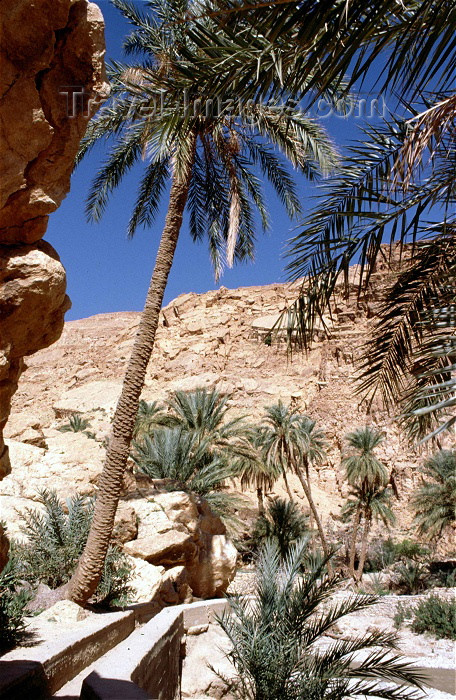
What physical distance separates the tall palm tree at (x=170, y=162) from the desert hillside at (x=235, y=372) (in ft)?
56.1

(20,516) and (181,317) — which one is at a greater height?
(181,317)

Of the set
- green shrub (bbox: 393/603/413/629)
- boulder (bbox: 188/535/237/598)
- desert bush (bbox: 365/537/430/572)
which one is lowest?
green shrub (bbox: 393/603/413/629)

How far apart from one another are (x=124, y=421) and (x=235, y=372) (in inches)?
1354

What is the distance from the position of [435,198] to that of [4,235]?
2976 mm

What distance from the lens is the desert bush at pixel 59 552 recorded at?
7.94 metres

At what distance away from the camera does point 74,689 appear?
4430mm

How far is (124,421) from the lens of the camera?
26.4 ft

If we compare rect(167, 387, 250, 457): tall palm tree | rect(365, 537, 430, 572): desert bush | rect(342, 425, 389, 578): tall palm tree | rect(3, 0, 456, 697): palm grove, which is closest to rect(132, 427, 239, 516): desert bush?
A: rect(3, 0, 456, 697): palm grove

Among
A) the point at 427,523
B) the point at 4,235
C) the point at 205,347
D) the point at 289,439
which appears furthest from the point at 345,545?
the point at 4,235

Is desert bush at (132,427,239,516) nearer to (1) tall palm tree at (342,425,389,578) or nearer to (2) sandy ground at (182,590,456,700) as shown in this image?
(2) sandy ground at (182,590,456,700)

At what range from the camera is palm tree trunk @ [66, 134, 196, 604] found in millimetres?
7293

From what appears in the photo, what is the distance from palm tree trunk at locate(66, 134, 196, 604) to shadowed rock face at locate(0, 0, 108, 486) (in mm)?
4156

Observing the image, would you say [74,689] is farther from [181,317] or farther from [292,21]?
[181,317]

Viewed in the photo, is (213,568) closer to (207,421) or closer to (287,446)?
(207,421)
